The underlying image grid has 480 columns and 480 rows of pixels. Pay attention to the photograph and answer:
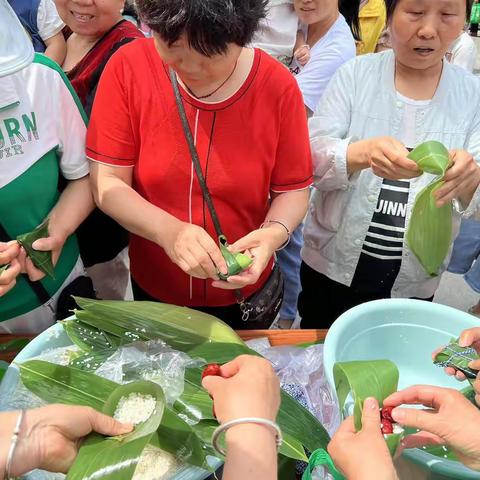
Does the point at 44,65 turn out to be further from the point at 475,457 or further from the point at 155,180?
the point at 475,457

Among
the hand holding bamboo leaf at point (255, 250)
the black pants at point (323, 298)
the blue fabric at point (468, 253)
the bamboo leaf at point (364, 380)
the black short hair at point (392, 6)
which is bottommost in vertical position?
the blue fabric at point (468, 253)

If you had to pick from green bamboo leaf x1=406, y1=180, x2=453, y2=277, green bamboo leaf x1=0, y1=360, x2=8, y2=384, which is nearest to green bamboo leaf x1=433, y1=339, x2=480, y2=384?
green bamboo leaf x1=406, y1=180, x2=453, y2=277

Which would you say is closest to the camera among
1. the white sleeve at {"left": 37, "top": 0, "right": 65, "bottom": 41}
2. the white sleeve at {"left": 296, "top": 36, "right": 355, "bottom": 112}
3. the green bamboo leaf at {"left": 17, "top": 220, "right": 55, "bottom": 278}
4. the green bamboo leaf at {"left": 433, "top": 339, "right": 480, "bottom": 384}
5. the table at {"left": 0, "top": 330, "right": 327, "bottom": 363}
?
the green bamboo leaf at {"left": 433, "top": 339, "right": 480, "bottom": 384}

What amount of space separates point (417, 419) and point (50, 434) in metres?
0.47

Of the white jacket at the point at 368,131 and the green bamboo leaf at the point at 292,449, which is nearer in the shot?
the green bamboo leaf at the point at 292,449

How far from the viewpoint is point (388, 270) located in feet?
4.40

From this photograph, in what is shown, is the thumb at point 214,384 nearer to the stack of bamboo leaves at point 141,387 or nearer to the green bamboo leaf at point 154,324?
the stack of bamboo leaves at point 141,387

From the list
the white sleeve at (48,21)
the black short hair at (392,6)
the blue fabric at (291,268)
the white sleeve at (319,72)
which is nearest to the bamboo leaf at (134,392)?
the black short hair at (392,6)

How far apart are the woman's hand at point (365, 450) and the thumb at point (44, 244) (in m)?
0.70

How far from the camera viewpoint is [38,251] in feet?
3.45

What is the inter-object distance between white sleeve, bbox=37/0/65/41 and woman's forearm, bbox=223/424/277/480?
168 centimetres

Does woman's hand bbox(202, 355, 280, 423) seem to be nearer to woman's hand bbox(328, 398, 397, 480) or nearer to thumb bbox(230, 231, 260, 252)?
woman's hand bbox(328, 398, 397, 480)

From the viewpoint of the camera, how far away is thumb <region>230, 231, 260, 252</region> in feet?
3.49

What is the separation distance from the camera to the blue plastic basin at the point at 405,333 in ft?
3.20
